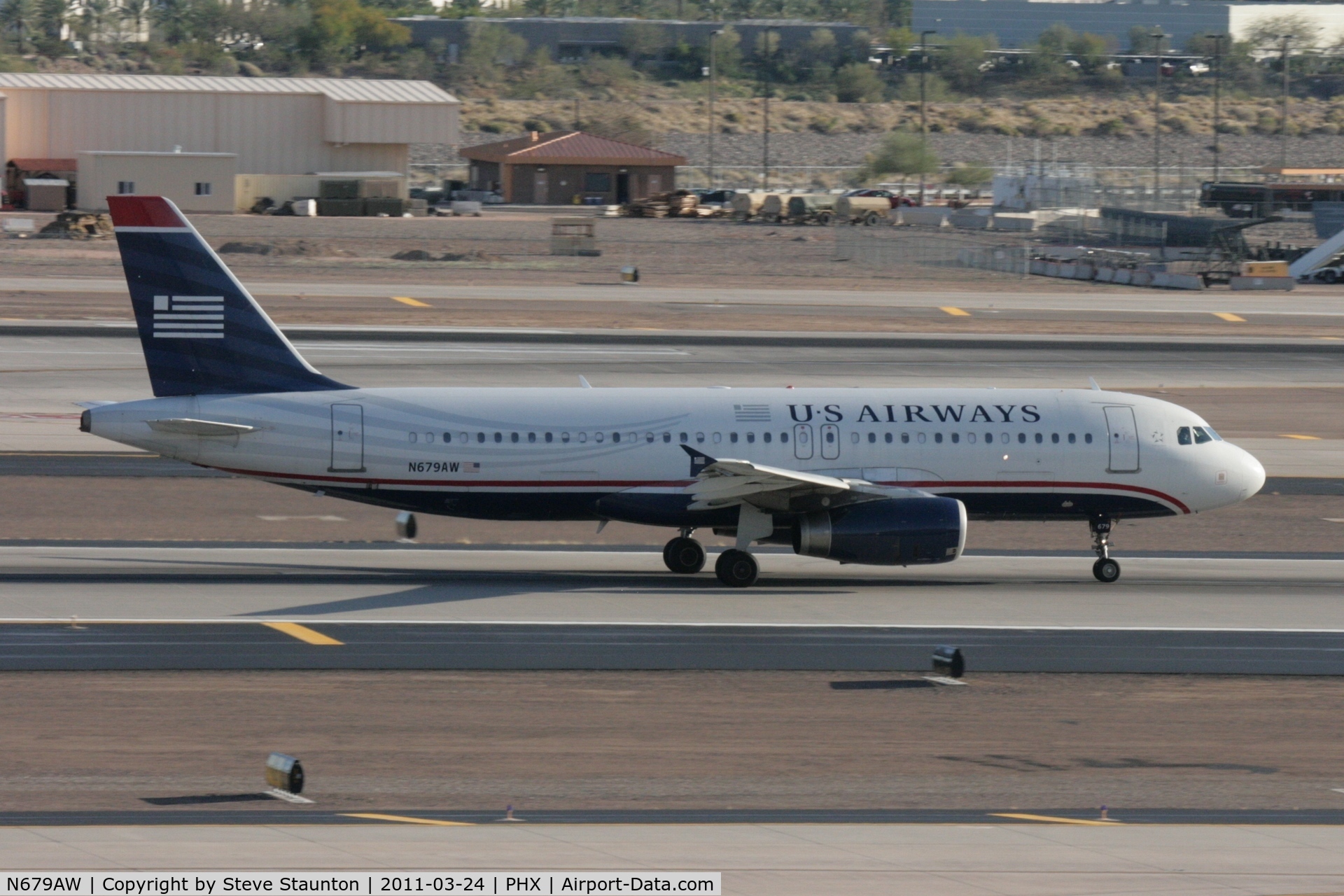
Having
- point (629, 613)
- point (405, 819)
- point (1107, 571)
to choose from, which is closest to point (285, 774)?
point (405, 819)

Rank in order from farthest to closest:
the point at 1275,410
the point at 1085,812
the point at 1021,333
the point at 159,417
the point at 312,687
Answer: the point at 1021,333, the point at 1275,410, the point at 159,417, the point at 312,687, the point at 1085,812

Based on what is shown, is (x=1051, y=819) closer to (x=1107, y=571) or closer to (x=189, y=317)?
(x=1107, y=571)

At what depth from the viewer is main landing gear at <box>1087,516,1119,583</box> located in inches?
1437

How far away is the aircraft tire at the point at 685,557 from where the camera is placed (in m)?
36.5

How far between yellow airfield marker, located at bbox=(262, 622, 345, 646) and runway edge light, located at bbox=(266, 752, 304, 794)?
8.80 meters

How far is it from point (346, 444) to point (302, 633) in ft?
19.3

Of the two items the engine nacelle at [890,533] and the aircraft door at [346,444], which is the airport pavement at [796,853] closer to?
the engine nacelle at [890,533]

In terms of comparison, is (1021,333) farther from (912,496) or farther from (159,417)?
(159,417)

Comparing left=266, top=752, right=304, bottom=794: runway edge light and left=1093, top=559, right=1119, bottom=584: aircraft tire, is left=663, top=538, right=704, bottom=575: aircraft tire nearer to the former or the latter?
left=1093, top=559, right=1119, bottom=584: aircraft tire

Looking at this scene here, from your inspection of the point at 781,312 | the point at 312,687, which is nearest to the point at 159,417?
the point at 312,687

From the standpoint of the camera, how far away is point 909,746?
A: 23.9 metres

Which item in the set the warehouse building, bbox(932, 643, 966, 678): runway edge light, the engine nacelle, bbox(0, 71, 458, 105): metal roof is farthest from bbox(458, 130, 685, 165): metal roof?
bbox(932, 643, 966, 678): runway edge light

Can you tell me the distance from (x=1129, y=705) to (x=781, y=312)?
61.2 meters

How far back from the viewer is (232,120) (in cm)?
13938
